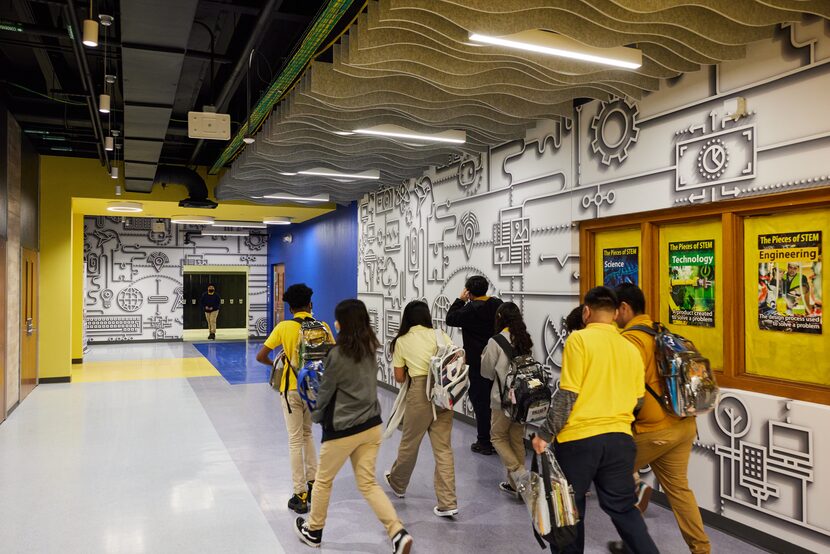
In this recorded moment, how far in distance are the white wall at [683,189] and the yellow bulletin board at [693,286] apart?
0.87 feet

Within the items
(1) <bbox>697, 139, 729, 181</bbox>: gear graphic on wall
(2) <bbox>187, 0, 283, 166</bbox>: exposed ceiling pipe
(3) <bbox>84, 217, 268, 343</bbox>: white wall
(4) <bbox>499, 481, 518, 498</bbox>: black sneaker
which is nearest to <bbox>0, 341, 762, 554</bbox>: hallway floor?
(4) <bbox>499, 481, 518, 498</bbox>: black sneaker

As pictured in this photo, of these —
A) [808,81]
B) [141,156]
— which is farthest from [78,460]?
[808,81]

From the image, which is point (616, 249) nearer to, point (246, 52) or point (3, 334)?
point (246, 52)

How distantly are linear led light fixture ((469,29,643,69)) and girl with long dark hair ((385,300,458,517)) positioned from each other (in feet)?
5.58

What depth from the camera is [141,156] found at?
7891 mm

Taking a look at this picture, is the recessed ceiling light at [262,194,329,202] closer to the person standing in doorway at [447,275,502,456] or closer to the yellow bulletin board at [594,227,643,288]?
the person standing in doorway at [447,275,502,456]

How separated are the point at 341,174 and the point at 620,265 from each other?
4225 millimetres

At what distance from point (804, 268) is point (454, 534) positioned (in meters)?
2.68

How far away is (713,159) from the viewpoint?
12.7 ft

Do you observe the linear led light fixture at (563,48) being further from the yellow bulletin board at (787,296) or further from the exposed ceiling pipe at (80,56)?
the exposed ceiling pipe at (80,56)

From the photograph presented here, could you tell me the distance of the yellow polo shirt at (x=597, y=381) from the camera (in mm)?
2660

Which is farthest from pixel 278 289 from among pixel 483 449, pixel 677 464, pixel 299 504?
pixel 677 464

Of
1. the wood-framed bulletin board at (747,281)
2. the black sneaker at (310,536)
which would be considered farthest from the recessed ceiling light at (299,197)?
the black sneaker at (310,536)

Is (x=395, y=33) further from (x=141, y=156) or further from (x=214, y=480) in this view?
(x=141, y=156)
